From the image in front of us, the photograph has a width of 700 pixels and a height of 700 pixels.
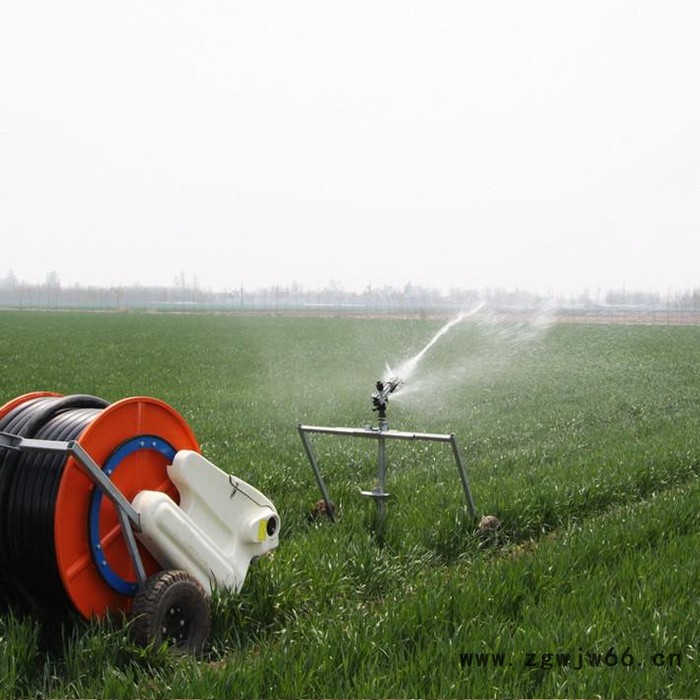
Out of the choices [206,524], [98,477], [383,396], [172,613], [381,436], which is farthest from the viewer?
[383,396]

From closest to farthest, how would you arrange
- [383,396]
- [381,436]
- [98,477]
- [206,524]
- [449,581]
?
[98,477] < [206,524] < [449,581] < [381,436] < [383,396]

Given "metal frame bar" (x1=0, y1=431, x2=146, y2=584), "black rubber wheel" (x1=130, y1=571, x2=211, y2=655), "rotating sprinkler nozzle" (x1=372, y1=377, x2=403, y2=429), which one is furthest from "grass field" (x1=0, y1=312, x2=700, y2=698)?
"rotating sprinkler nozzle" (x1=372, y1=377, x2=403, y2=429)

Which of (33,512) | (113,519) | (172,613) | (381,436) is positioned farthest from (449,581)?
(33,512)

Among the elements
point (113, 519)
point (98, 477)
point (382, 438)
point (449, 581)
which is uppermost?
point (98, 477)

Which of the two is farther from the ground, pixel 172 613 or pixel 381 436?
pixel 381 436

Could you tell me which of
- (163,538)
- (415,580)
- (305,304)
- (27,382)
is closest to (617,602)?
(415,580)

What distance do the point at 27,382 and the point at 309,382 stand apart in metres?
6.24

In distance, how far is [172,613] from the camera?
4.32 m

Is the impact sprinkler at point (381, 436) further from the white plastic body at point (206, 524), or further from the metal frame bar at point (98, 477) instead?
the metal frame bar at point (98, 477)

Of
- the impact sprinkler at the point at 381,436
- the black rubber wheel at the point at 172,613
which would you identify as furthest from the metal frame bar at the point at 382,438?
the black rubber wheel at the point at 172,613

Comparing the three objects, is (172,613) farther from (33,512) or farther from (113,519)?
(33,512)

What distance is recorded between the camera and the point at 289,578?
16.8 feet

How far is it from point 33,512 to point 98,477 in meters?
0.41

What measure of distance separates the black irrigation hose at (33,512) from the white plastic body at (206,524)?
1.55ft
